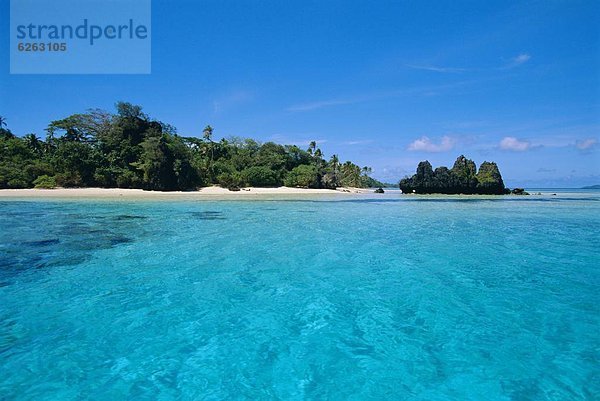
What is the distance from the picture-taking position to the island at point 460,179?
69.8 metres

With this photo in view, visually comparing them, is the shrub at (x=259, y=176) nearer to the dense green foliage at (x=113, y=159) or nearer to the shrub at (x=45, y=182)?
the dense green foliage at (x=113, y=159)

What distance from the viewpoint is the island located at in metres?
69.8

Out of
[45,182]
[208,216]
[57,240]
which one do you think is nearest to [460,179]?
[208,216]

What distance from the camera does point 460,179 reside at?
69500 mm

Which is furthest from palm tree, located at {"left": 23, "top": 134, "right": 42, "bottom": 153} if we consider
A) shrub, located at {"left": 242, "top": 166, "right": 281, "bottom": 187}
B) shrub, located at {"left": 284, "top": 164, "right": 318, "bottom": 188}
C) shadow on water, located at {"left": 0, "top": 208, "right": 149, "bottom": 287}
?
shadow on water, located at {"left": 0, "top": 208, "right": 149, "bottom": 287}

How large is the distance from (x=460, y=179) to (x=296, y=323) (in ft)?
236

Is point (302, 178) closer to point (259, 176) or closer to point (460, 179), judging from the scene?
point (259, 176)

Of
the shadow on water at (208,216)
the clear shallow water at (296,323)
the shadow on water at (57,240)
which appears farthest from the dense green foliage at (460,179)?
the shadow on water at (57,240)

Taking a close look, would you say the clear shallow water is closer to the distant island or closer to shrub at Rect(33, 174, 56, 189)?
shrub at Rect(33, 174, 56, 189)

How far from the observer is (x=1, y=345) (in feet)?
16.8

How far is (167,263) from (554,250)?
46.4 ft

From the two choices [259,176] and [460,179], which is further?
[259,176]

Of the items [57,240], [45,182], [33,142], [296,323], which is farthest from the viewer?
[33,142]

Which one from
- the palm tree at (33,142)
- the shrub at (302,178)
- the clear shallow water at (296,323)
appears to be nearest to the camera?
the clear shallow water at (296,323)
